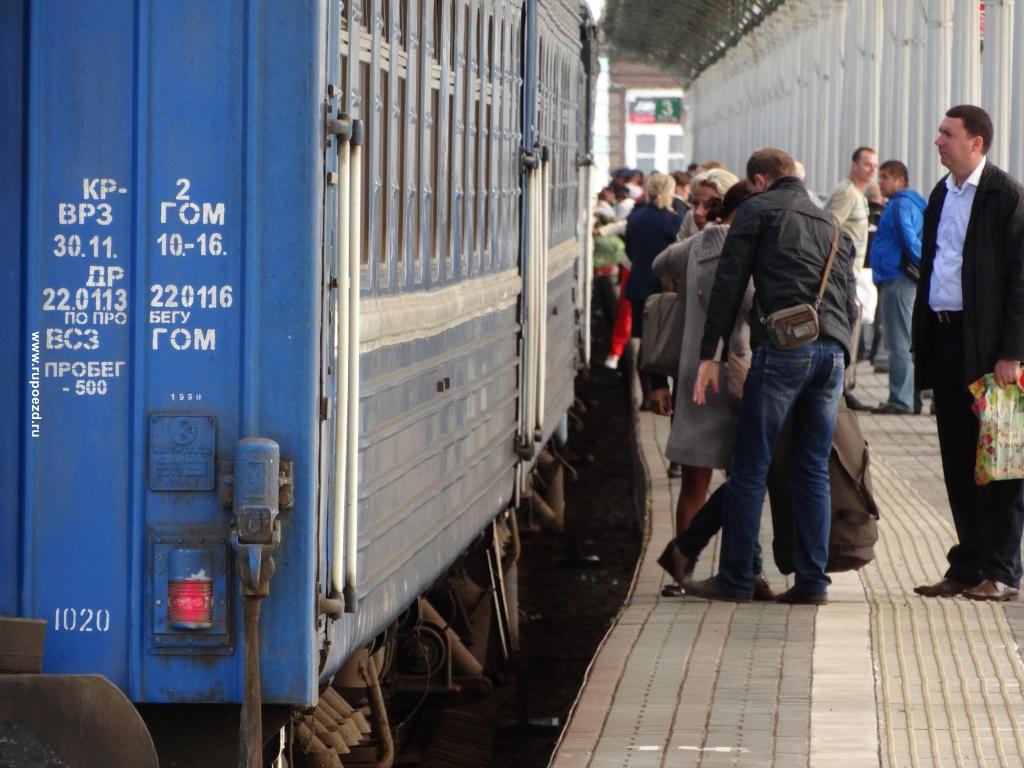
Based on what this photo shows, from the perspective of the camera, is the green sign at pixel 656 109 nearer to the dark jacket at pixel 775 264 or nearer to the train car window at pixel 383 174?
the dark jacket at pixel 775 264

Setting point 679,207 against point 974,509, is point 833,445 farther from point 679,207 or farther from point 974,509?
point 679,207

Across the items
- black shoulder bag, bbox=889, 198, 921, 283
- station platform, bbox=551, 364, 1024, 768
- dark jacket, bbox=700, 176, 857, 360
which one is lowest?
station platform, bbox=551, 364, 1024, 768

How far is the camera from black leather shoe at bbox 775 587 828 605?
9.16 metres

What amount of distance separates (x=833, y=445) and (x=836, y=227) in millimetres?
963

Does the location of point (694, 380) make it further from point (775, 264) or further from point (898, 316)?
point (898, 316)

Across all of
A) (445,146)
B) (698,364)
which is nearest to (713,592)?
(698,364)

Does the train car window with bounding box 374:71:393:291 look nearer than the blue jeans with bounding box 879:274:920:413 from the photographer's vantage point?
Yes

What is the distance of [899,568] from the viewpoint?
10297mm

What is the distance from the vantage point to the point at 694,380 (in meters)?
9.34

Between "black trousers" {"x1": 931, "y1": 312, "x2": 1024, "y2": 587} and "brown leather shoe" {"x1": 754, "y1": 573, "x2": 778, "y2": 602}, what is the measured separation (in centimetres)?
82

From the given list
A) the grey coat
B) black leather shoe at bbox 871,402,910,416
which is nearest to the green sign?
black leather shoe at bbox 871,402,910,416

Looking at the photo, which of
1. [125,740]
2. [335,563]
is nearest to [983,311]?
[335,563]

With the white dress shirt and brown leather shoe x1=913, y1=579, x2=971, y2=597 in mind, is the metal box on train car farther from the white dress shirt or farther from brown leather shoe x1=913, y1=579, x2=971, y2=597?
brown leather shoe x1=913, y1=579, x2=971, y2=597

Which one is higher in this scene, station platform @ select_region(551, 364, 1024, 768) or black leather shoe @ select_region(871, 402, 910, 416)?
black leather shoe @ select_region(871, 402, 910, 416)
